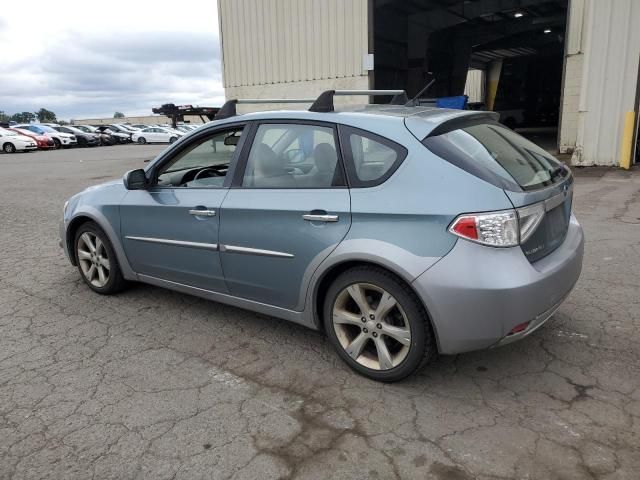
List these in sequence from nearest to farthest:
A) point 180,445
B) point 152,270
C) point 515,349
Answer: point 180,445 < point 515,349 < point 152,270

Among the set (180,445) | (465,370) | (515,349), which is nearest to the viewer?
(180,445)

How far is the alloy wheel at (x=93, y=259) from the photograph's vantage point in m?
4.46

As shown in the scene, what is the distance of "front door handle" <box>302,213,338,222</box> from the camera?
2.91 m

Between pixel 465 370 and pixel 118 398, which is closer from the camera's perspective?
pixel 118 398

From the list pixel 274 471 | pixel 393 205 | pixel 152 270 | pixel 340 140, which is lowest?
pixel 274 471

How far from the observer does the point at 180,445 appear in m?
2.50

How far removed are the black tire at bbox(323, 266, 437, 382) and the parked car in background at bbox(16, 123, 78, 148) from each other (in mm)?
A: 34013

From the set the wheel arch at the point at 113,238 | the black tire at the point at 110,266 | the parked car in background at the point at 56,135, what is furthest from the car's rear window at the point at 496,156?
the parked car in background at the point at 56,135

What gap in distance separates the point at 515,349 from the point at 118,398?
246 centimetres

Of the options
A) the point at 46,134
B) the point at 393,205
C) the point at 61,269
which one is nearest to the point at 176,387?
the point at 393,205

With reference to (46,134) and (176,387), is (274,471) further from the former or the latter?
(46,134)

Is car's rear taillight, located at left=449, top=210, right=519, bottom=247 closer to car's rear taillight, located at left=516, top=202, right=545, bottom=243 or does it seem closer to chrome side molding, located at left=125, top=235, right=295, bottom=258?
car's rear taillight, located at left=516, top=202, right=545, bottom=243

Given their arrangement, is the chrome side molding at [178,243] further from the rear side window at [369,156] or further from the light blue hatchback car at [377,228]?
the rear side window at [369,156]

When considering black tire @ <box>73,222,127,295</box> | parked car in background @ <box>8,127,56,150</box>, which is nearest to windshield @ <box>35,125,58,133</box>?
parked car in background @ <box>8,127,56,150</box>
